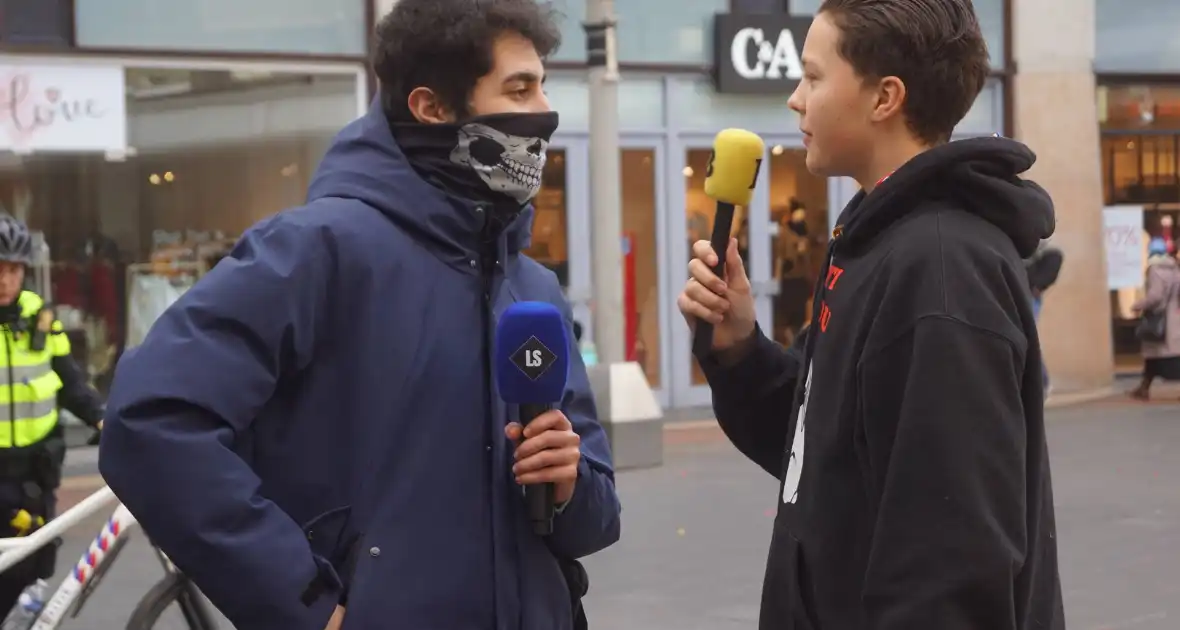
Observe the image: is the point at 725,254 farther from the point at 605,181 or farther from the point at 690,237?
the point at 690,237

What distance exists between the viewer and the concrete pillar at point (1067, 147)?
1733cm

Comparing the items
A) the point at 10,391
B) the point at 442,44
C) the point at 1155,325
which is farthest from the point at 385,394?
the point at 1155,325

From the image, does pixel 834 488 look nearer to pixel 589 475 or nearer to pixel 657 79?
pixel 589 475

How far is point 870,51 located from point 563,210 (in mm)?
13326

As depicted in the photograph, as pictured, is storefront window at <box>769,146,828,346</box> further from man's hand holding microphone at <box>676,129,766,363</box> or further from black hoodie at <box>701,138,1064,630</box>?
black hoodie at <box>701,138,1064,630</box>

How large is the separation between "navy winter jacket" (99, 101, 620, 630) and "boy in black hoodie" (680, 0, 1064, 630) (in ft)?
1.62

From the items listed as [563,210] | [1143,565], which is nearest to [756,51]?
[563,210]

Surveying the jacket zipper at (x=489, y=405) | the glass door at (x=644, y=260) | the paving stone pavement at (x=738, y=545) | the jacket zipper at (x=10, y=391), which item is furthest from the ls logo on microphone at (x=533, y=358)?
the glass door at (x=644, y=260)

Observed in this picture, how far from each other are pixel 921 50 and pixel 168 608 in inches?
161

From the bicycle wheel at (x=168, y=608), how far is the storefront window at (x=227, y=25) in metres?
8.61

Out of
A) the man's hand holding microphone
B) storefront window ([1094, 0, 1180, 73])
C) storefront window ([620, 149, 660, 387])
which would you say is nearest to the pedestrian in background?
storefront window ([1094, 0, 1180, 73])

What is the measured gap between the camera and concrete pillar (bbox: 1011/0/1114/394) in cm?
1733

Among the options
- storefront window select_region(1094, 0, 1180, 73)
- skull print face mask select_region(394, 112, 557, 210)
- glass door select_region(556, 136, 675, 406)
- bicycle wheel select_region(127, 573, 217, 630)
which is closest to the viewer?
skull print face mask select_region(394, 112, 557, 210)

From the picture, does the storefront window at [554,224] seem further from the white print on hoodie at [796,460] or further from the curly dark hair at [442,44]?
the white print on hoodie at [796,460]
